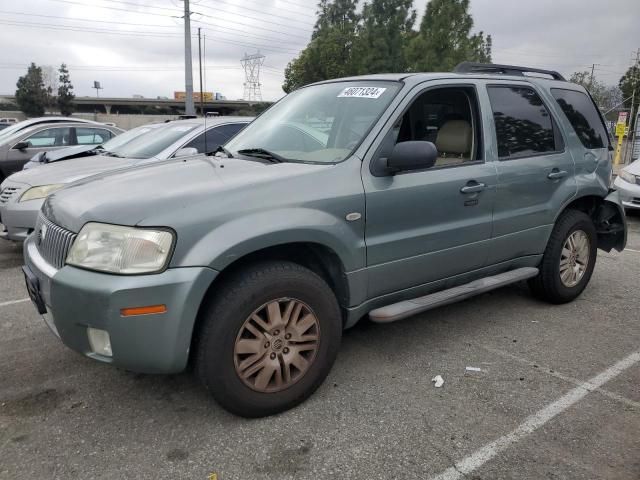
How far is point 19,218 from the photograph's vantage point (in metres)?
5.40

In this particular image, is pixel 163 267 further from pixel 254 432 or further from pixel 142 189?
pixel 254 432

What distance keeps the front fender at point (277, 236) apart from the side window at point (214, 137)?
3875 mm

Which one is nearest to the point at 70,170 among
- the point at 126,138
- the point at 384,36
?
the point at 126,138

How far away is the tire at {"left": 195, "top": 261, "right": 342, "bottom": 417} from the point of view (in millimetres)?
2557

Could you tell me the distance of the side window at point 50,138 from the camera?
30.1ft

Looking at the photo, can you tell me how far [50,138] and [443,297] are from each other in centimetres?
849

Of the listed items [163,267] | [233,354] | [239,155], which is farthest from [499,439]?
[239,155]

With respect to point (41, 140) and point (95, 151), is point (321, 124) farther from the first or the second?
point (41, 140)

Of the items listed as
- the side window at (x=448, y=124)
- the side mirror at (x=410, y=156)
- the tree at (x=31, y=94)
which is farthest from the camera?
the tree at (x=31, y=94)

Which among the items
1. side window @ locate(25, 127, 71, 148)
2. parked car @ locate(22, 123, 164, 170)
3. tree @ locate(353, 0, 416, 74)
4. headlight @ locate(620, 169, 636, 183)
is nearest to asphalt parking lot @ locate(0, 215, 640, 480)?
parked car @ locate(22, 123, 164, 170)

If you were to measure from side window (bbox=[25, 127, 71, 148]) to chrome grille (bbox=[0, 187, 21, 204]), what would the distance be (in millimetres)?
3676

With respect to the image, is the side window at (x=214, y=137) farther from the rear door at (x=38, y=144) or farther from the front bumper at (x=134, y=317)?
the rear door at (x=38, y=144)

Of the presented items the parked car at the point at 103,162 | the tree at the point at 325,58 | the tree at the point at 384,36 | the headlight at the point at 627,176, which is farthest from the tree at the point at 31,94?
the headlight at the point at 627,176

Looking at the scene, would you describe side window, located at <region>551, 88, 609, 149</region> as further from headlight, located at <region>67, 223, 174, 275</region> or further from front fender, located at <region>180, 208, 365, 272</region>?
headlight, located at <region>67, 223, 174, 275</region>
